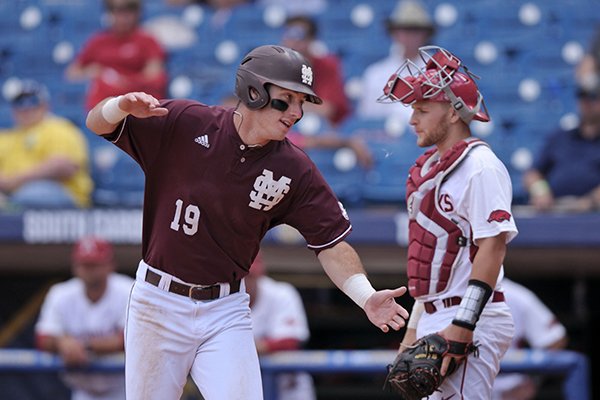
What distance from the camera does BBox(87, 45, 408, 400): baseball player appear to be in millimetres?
3771

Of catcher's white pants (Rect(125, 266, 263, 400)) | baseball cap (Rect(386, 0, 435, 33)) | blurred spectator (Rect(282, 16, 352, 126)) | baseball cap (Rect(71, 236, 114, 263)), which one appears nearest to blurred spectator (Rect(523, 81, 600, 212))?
baseball cap (Rect(386, 0, 435, 33))

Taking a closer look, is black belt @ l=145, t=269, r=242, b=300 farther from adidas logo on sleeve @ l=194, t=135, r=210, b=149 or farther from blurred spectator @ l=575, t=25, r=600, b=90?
blurred spectator @ l=575, t=25, r=600, b=90

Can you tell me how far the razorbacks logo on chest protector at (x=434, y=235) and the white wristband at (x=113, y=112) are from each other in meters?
1.09

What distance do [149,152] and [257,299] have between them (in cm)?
277

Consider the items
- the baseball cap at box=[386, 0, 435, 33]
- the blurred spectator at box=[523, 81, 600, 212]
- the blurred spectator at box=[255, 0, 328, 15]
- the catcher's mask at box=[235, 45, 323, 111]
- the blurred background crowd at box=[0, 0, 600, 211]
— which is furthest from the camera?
the blurred spectator at box=[255, 0, 328, 15]

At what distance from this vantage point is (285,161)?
3.90m

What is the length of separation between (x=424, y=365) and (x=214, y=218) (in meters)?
0.89

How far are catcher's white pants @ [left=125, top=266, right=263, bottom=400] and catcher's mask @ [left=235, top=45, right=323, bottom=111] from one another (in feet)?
2.42

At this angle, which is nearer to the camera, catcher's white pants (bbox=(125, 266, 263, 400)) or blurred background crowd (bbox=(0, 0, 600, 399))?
catcher's white pants (bbox=(125, 266, 263, 400))

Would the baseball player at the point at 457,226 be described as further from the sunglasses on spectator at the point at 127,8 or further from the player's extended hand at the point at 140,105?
the sunglasses on spectator at the point at 127,8

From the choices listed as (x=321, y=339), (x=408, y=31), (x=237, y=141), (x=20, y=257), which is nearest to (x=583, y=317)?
(x=321, y=339)

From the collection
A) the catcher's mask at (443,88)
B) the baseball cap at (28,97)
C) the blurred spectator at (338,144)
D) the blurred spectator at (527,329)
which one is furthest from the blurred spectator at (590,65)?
the baseball cap at (28,97)

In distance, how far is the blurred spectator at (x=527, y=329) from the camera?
6344mm

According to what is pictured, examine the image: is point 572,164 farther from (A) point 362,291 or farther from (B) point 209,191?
(B) point 209,191
